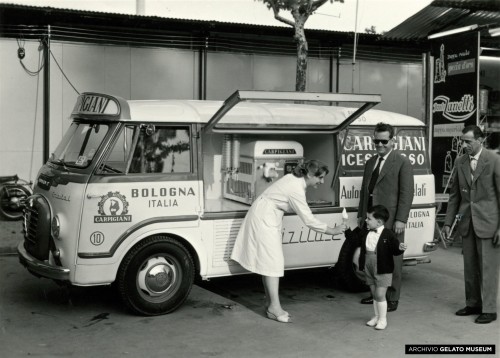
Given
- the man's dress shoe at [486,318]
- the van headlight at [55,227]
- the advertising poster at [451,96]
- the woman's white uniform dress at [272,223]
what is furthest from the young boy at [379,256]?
the advertising poster at [451,96]

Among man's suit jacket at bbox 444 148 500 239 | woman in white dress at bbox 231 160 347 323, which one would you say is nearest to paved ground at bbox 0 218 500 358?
woman in white dress at bbox 231 160 347 323

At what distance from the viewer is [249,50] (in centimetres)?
1345

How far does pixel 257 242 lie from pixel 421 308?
2068 mm

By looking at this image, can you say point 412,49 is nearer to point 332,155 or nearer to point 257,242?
point 332,155

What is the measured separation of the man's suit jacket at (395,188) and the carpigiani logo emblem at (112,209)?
2680 mm

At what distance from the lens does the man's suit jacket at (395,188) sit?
272 inches

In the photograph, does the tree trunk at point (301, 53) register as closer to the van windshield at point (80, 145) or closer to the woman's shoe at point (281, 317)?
the van windshield at point (80, 145)

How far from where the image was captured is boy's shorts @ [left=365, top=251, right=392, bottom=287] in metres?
6.27

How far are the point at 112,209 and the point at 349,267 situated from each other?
294 centimetres

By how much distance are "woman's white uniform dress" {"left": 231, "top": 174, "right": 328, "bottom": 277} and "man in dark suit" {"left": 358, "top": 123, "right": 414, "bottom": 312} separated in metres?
0.92

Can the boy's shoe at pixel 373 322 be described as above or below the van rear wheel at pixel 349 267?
below

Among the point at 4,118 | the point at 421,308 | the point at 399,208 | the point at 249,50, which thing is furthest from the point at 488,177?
the point at 4,118

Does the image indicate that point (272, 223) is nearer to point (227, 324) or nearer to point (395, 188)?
point (227, 324)

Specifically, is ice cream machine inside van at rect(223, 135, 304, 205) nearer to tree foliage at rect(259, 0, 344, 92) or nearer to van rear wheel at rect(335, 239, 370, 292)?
van rear wheel at rect(335, 239, 370, 292)
